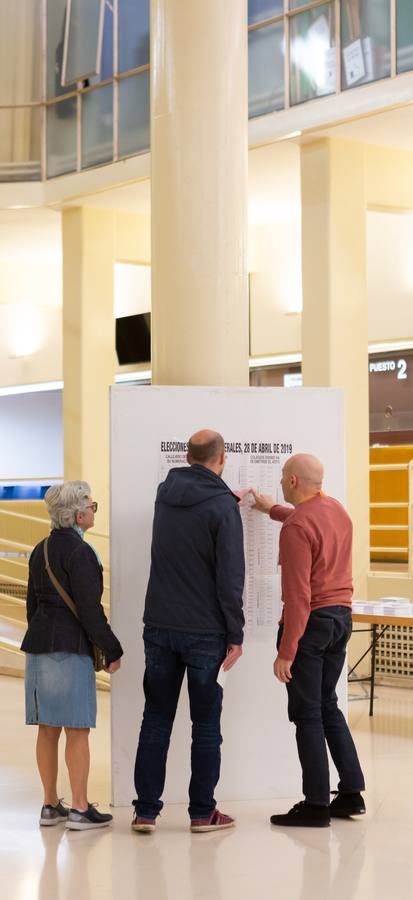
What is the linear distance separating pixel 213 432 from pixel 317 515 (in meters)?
0.58

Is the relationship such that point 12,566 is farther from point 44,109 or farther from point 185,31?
point 185,31

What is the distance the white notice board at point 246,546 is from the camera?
5.93 m

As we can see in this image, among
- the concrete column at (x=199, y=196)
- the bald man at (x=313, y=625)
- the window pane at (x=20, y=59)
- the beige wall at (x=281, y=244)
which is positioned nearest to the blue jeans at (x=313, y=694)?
the bald man at (x=313, y=625)

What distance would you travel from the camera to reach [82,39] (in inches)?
516

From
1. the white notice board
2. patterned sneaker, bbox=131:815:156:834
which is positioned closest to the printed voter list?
the white notice board

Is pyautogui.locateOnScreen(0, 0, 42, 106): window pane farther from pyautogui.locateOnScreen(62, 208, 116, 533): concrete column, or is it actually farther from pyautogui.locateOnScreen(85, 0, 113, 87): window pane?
pyautogui.locateOnScreen(62, 208, 116, 533): concrete column

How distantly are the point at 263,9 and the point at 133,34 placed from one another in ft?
6.67

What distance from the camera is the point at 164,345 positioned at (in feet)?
21.0

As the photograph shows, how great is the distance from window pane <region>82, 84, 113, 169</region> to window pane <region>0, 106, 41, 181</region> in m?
0.75

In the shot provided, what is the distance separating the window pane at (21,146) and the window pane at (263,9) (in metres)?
3.33

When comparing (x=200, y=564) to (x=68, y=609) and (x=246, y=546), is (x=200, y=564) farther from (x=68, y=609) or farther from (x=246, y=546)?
(x=246, y=546)

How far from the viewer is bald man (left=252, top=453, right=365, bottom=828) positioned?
17.7 ft

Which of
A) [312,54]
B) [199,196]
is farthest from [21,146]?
[199,196]

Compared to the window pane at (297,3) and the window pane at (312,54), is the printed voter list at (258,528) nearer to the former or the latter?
the window pane at (312,54)
